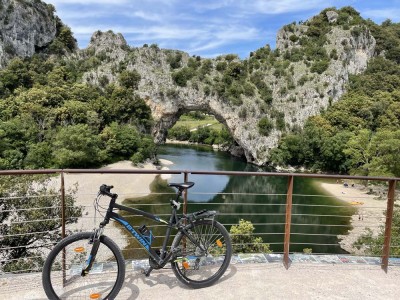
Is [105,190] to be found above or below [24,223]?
above

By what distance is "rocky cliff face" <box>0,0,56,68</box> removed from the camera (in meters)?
48.7

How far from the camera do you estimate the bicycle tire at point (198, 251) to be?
11.6 feet

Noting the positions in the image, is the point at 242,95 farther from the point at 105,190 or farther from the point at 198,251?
the point at 105,190

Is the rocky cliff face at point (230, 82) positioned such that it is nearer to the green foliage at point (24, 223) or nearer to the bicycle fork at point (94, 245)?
the green foliage at point (24, 223)

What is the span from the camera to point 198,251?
364 cm

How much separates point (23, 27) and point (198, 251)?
192ft

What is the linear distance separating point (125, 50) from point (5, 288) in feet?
189

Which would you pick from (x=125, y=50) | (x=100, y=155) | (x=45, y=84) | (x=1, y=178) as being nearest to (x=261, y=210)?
(x=1, y=178)

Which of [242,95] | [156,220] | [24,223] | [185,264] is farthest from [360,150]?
[156,220]

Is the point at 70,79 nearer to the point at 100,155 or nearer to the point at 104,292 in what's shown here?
the point at 100,155

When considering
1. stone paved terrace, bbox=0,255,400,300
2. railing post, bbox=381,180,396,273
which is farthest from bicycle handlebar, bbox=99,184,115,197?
railing post, bbox=381,180,396,273

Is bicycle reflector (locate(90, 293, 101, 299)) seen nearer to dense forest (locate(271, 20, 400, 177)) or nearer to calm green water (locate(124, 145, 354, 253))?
calm green water (locate(124, 145, 354, 253))

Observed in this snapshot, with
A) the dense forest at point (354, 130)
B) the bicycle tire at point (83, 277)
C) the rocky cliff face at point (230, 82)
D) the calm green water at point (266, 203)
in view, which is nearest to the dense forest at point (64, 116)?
the rocky cliff face at point (230, 82)

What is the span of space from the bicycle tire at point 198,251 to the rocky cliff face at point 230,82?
2033 inches
